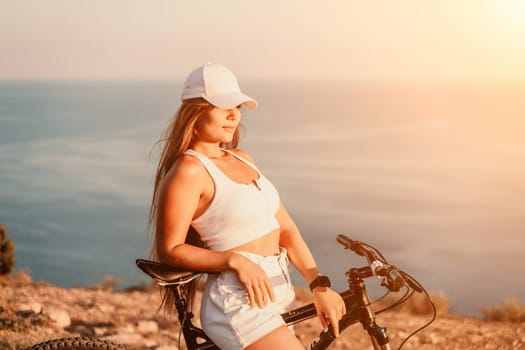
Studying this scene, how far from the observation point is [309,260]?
3867mm

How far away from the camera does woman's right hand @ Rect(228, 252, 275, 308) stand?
3422mm

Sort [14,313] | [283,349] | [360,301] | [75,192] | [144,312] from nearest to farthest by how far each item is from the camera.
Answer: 1. [283,349]
2. [360,301]
3. [14,313]
4. [144,312]
5. [75,192]

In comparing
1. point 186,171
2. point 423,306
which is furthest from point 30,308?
point 186,171

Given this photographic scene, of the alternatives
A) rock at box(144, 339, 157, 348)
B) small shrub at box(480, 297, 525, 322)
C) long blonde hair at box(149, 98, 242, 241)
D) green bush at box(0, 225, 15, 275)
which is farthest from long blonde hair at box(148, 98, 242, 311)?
green bush at box(0, 225, 15, 275)

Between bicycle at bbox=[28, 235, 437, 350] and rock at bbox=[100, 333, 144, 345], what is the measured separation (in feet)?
10.5

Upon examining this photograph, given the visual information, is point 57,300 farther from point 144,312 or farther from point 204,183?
point 204,183

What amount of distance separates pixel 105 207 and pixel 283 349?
104427 mm

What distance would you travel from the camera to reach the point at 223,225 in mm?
3486

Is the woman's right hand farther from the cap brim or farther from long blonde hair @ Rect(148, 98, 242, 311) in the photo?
the cap brim

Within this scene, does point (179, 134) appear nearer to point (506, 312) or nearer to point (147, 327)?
point (147, 327)

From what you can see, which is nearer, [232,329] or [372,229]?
[232,329]

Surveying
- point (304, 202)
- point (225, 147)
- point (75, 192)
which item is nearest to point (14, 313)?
point (225, 147)

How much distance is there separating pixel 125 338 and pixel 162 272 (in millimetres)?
3805

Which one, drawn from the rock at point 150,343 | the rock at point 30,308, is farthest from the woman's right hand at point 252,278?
the rock at point 30,308
